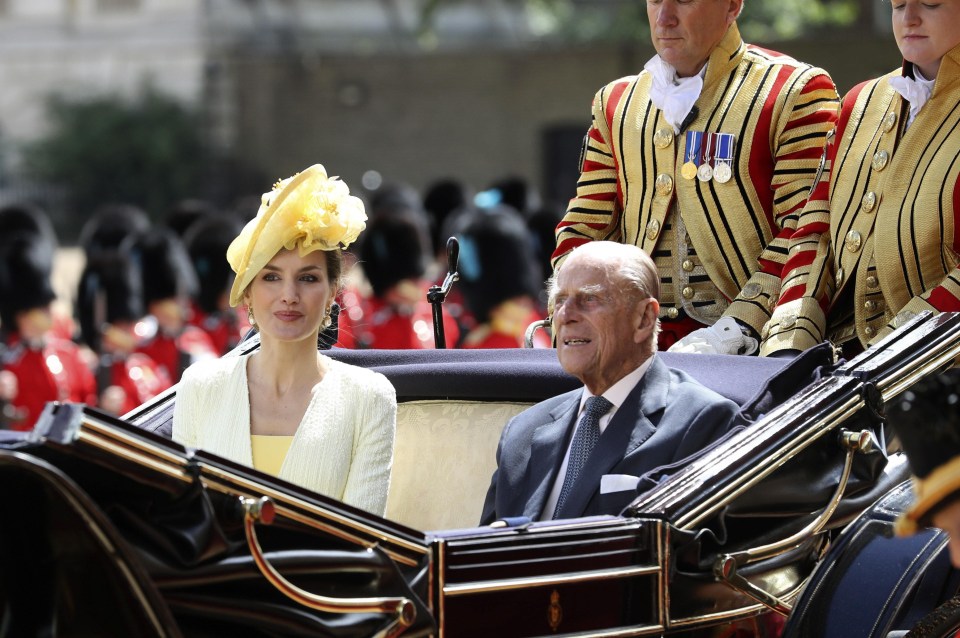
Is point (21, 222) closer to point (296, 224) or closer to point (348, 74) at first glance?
point (296, 224)

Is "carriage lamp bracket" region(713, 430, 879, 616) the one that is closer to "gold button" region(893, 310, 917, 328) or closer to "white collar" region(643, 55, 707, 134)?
"gold button" region(893, 310, 917, 328)

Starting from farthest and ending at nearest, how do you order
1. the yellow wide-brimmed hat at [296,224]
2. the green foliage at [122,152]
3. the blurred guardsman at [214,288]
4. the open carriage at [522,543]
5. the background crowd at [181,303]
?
the green foliage at [122,152], the blurred guardsman at [214,288], the background crowd at [181,303], the yellow wide-brimmed hat at [296,224], the open carriage at [522,543]

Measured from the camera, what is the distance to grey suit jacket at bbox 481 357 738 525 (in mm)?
3092

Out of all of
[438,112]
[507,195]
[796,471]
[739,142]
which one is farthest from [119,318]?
[438,112]

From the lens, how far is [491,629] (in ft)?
8.69

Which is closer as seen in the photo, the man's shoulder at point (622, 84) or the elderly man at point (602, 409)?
the elderly man at point (602, 409)

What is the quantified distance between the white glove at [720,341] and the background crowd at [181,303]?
4.59 metres

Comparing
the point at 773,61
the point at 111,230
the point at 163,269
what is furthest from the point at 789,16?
the point at 773,61

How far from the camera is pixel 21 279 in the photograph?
377 inches

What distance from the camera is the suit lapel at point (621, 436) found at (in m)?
3.10

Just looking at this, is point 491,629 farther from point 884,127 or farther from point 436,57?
point 436,57

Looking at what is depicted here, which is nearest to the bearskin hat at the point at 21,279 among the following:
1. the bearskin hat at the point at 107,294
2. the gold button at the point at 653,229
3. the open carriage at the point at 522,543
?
the bearskin hat at the point at 107,294

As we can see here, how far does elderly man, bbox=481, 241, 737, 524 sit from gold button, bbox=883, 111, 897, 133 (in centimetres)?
65

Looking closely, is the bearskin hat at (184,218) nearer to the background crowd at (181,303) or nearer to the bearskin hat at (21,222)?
the background crowd at (181,303)
